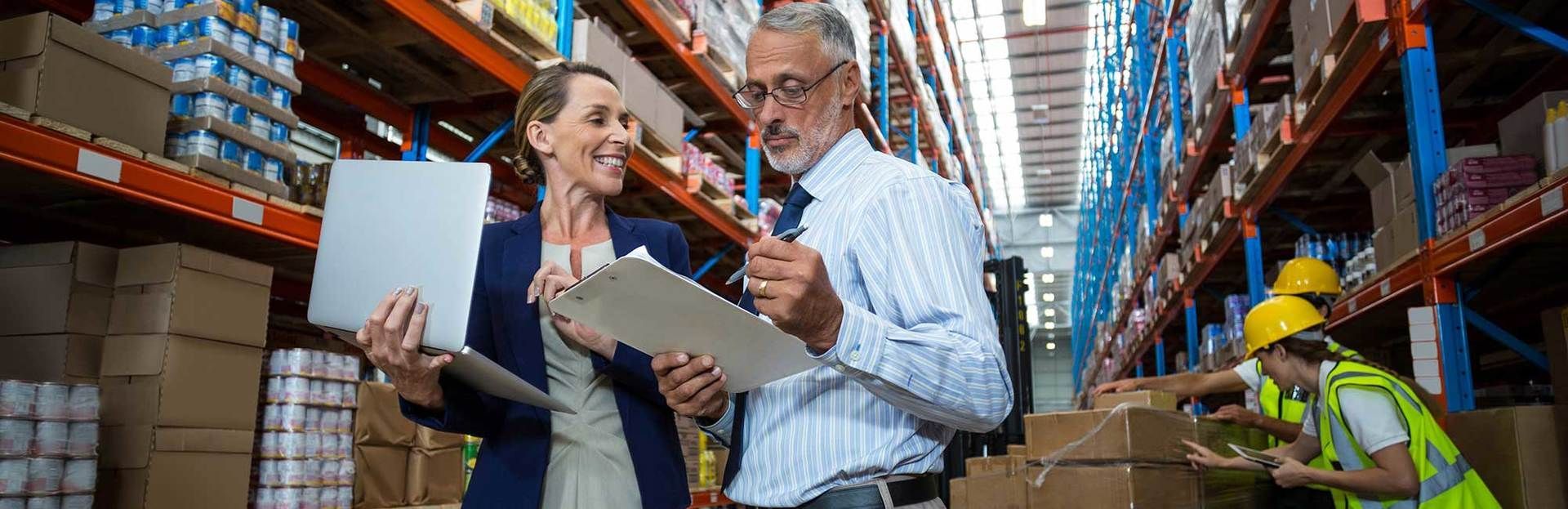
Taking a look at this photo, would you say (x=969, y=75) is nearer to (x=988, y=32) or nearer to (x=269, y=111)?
(x=988, y=32)

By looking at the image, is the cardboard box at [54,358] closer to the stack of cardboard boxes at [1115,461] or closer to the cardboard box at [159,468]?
the cardboard box at [159,468]

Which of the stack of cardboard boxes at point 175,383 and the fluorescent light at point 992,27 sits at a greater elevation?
the fluorescent light at point 992,27

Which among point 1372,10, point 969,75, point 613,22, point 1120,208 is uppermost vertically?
point 969,75

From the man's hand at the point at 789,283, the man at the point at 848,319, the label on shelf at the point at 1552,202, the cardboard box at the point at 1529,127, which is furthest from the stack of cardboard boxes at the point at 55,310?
the cardboard box at the point at 1529,127

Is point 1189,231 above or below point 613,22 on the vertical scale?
below

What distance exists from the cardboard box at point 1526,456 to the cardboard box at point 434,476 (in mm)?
3802

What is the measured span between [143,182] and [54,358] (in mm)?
551

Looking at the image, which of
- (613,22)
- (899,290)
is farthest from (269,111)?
(613,22)

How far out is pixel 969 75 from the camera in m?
23.0

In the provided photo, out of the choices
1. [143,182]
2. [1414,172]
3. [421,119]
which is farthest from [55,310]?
[1414,172]

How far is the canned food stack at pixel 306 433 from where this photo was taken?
3504mm

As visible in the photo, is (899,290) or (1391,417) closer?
(899,290)

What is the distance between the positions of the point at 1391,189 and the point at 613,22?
447 cm

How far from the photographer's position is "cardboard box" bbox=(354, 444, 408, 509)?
12.7ft
